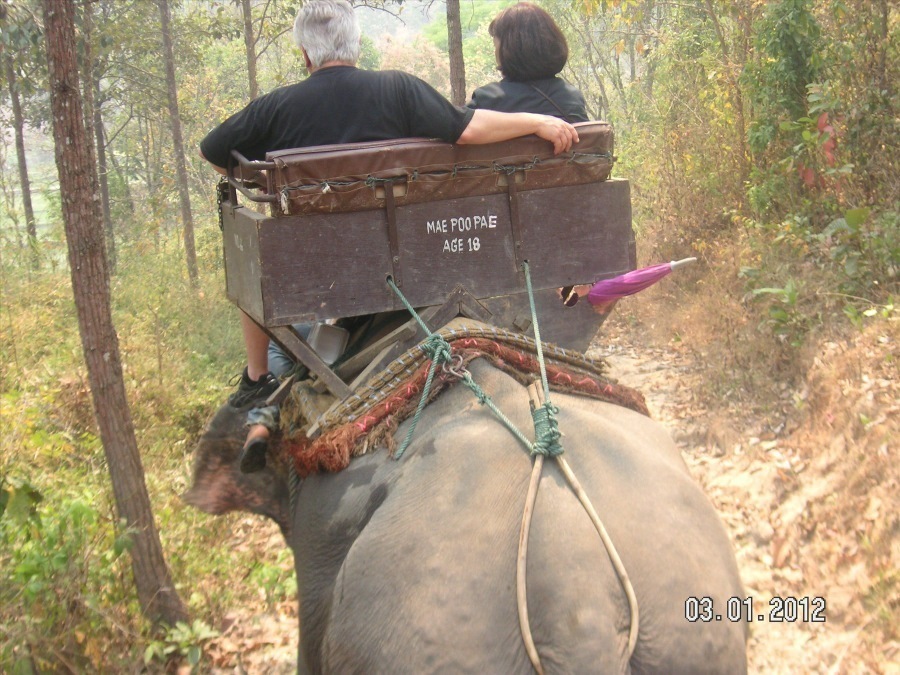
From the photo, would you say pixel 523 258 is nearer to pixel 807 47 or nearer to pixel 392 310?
pixel 392 310

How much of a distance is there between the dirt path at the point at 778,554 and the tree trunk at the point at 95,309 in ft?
1.92

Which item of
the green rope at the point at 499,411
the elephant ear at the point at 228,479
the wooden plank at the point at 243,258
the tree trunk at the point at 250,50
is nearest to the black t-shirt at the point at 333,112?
the wooden plank at the point at 243,258

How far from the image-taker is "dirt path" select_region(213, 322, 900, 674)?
4199 millimetres

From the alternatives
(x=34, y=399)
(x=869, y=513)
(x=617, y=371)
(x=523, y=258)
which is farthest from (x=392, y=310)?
(x=617, y=371)

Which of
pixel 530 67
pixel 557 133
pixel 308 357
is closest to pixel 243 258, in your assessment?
pixel 308 357

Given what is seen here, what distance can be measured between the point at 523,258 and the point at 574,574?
181 cm

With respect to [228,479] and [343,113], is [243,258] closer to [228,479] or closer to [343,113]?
[343,113]

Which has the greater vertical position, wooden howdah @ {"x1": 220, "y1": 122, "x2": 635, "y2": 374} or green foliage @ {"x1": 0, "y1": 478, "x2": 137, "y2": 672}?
wooden howdah @ {"x1": 220, "y1": 122, "x2": 635, "y2": 374}

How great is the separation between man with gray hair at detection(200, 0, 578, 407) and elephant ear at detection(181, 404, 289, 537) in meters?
1.17

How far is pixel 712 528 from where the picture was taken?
2.23m

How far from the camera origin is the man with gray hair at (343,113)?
331 centimetres

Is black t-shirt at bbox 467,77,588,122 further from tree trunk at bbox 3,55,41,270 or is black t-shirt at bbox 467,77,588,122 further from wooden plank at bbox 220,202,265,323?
tree trunk at bbox 3,55,41,270

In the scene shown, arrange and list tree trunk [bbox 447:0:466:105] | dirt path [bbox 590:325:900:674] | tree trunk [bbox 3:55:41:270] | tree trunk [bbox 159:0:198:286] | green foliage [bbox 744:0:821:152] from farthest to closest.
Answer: tree trunk [bbox 159:0:198:286]
tree trunk [bbox 3:55:41:270]
tree trunk [bbox 447:0:466:105]
green foliage [bbox 744:0:821:152]
dirt path [bbox 590:325:900:674]

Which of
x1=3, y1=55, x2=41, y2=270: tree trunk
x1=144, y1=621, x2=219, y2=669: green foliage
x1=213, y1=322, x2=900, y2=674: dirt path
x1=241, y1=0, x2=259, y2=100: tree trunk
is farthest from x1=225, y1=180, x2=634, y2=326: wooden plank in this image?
x1=241, y1=0, x2=259, y2=100: tree trunk
